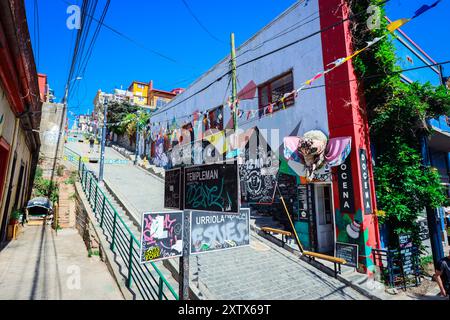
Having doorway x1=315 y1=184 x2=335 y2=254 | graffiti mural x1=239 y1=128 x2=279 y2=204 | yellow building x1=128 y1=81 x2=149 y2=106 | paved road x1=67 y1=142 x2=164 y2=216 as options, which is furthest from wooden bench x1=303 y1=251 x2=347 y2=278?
yellow building x1=128 y1=81 x2=149 y2=106

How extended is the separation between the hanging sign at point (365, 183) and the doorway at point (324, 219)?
1.16m

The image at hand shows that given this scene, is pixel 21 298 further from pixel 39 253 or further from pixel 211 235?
pixel 211 235

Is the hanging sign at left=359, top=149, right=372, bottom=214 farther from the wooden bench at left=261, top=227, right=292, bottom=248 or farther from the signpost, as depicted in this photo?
the signpost

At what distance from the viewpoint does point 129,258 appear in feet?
19.4

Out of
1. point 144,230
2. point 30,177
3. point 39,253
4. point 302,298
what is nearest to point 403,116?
point 302,298

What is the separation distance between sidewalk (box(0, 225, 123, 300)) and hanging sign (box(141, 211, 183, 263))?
3109 mm

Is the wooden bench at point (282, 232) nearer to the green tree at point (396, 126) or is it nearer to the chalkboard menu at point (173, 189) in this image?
the green tree at point (396, 126)

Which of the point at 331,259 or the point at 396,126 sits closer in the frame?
the point at 331,259

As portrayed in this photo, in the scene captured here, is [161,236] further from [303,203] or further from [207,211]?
[303,203]

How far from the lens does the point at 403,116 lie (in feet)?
27.2

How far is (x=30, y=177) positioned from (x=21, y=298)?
40.1 feet

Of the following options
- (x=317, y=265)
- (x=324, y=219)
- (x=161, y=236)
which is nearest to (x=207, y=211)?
(x=161, y=236)

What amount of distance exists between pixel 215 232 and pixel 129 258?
3.63 meters

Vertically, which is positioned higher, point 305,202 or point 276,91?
point 276,91
